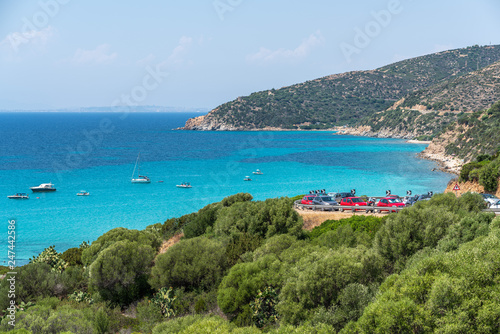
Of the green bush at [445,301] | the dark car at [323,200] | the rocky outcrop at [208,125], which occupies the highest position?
the rocky outcrop at [208,125]

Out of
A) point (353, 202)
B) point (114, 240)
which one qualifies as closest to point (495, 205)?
point (353, 202)

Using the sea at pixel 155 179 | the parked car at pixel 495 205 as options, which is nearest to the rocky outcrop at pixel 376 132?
the sea at pixel 155 179

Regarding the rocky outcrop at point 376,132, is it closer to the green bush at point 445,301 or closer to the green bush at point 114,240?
the green bush at point 114,240

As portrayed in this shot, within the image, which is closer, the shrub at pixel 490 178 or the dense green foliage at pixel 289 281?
the dense green foliage at pixel 289 281

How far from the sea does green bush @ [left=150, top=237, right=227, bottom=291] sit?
747 centimetres

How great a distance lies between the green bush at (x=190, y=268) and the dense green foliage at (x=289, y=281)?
0.05 meters

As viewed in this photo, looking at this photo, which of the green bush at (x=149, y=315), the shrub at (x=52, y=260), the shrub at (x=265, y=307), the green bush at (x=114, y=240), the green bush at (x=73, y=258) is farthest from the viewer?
the green bush at (x=73, y=258)

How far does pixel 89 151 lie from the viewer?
105688mm

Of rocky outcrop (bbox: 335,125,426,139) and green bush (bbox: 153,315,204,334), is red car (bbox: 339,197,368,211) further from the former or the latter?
rocky outcrop (bbox: 335,125,426,139)

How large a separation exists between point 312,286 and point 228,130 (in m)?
171

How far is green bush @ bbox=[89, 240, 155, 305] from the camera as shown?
67.6ft

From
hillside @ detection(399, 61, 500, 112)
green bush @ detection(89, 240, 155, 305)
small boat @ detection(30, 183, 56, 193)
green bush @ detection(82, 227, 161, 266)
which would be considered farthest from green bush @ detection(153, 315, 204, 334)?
hillside @ detection(399, 61, 500, 112)

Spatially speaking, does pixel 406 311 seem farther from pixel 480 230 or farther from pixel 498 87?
pixel 498 87

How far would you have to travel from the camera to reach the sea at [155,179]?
43.3 metres
